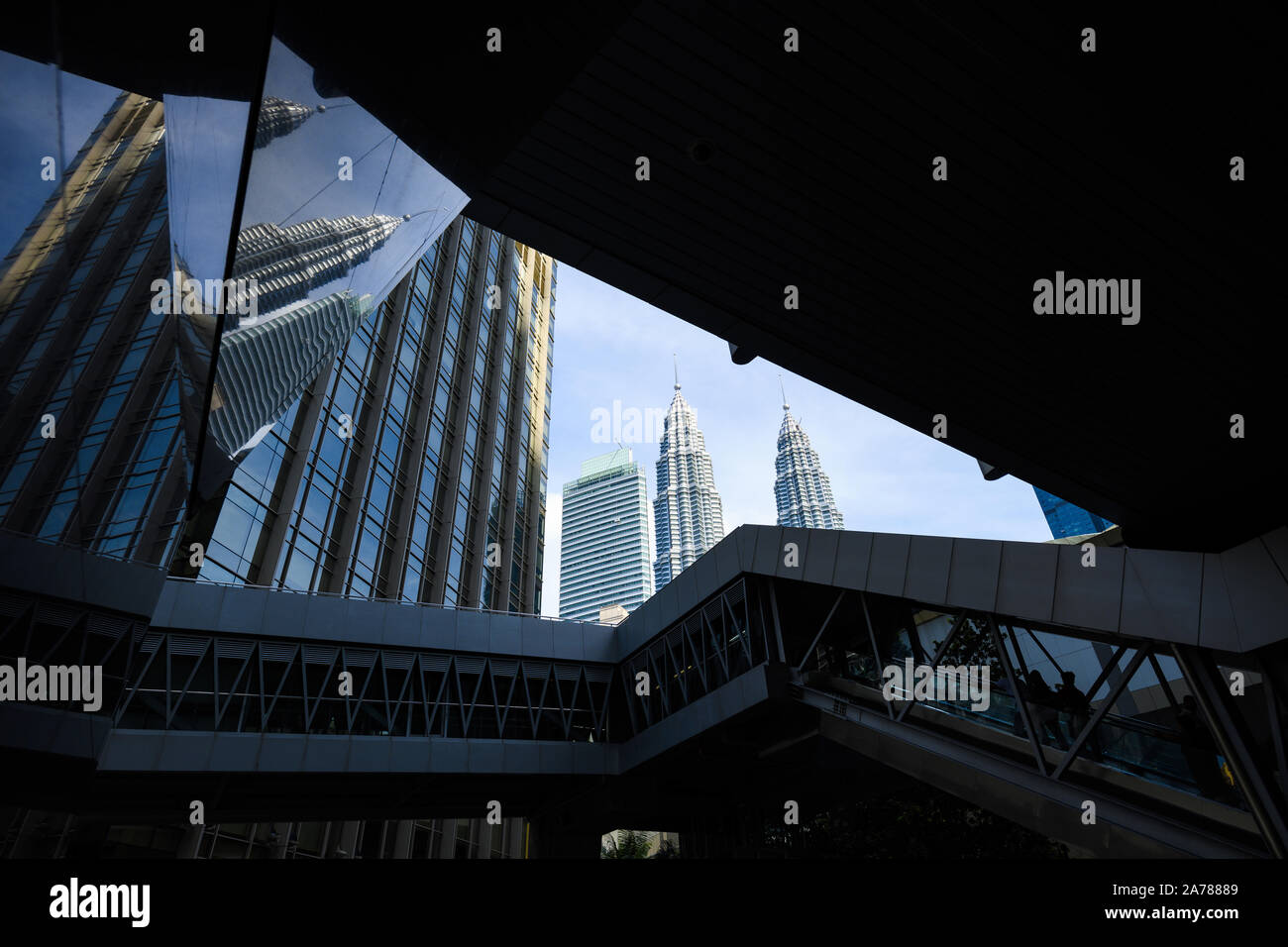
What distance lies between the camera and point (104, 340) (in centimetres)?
378

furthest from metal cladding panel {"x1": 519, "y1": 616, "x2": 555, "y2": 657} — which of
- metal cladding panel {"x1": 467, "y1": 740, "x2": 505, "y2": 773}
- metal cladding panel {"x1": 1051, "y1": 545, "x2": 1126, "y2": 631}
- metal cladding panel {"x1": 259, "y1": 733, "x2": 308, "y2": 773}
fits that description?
metal cladding panel {"x1": 1051, "y1": 545, "x2": 1126, "y2": 631}

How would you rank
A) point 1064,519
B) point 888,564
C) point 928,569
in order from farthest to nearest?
point 1064,519
point 888,564
point 928,569

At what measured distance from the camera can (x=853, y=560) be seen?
1509 centimetres

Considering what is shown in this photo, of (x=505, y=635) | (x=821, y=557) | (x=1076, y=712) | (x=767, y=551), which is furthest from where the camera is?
(x=505, y=635)

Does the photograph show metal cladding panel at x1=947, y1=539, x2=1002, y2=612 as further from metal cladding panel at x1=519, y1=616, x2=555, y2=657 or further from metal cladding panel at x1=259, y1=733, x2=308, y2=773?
metal cladding panel at x1=259, y1=733, x2=308, y2=773

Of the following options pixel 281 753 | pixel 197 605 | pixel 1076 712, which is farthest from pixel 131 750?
pixel 1076 712

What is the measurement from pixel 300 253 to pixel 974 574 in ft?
36.9

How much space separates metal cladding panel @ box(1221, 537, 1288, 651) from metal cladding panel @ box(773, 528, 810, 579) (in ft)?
27.8

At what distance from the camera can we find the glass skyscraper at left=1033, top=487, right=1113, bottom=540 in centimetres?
5981

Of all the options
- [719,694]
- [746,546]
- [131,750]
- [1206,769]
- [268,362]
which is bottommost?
[131,750]

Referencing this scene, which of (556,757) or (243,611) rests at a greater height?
(243,611)

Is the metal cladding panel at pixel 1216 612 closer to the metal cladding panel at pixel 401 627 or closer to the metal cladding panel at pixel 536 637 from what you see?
the metal cladding panel at pixel 536 637

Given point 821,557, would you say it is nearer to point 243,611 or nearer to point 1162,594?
point 1162,594

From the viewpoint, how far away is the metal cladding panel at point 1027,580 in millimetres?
10953
